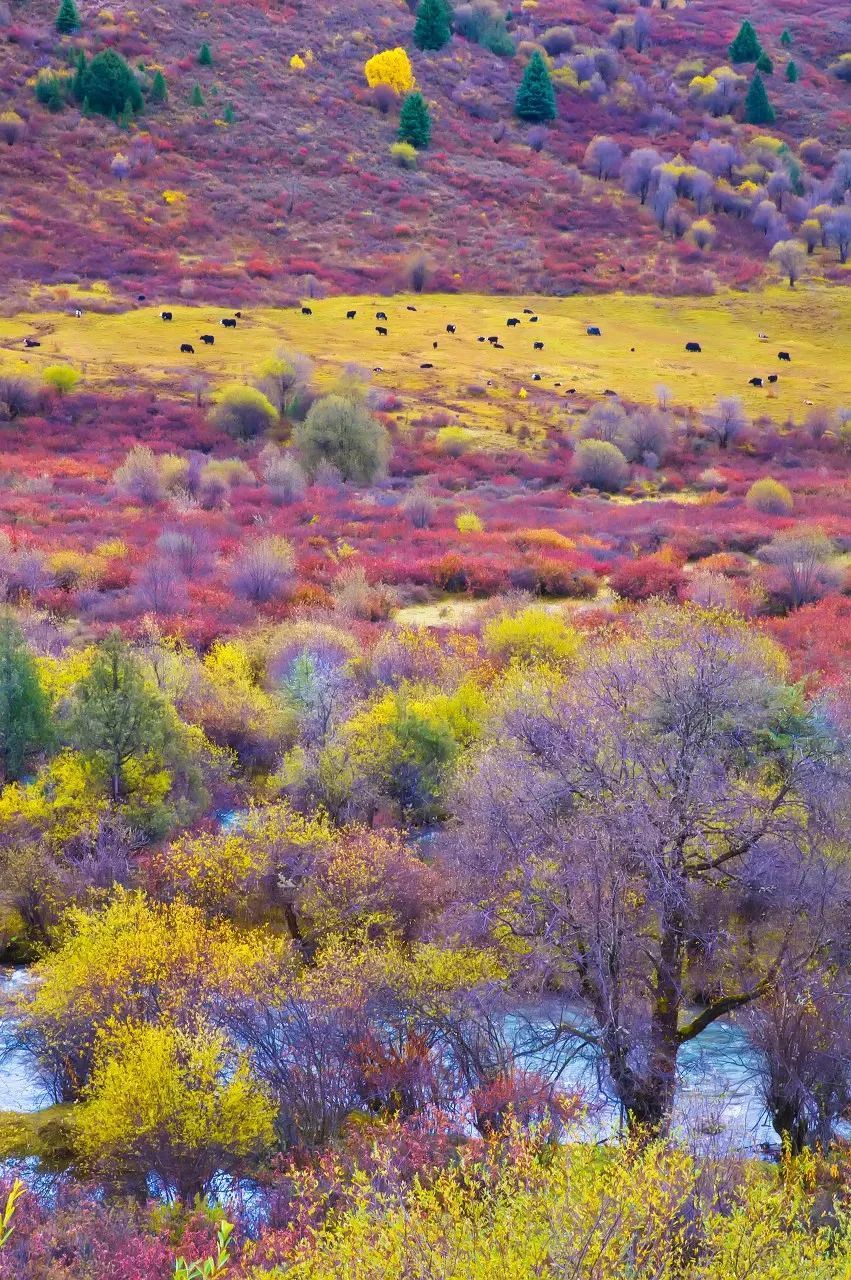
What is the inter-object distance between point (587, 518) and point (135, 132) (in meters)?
54.5

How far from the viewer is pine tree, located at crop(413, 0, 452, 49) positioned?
94.8 m

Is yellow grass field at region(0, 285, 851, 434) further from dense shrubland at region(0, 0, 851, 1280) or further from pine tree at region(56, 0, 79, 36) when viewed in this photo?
pine tree at region(56, 0, 79, 36)

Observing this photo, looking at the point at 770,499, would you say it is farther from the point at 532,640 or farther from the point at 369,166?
the point at 369,166

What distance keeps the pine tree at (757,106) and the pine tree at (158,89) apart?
50.1 metres

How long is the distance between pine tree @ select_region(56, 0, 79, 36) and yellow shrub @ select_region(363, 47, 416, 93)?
75.4 ft

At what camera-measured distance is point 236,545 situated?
35156 millimetres

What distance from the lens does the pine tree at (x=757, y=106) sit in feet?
312

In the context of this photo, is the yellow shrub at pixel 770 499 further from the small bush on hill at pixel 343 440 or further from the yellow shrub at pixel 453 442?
the small bush on hill at pixel 343 440

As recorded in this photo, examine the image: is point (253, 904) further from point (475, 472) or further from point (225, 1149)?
point (475, 472)

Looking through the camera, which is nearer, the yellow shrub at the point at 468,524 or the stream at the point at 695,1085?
the stream at the point at 695,1085

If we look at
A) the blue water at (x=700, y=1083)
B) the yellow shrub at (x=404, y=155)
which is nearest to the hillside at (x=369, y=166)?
the yellow shrub at (x=404, y=155)

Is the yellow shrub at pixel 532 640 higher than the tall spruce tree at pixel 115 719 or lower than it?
lower

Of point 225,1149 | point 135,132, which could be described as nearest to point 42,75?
point 135,132

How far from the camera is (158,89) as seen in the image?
262 ft
